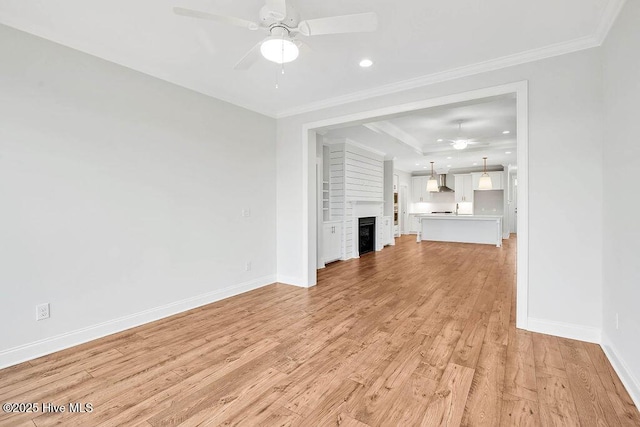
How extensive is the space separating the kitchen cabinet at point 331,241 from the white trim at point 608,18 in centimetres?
460

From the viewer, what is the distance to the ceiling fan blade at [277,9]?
5.94 feet

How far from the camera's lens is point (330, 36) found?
2543 millimetres

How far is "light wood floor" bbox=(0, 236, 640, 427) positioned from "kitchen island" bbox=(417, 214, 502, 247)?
5859mm

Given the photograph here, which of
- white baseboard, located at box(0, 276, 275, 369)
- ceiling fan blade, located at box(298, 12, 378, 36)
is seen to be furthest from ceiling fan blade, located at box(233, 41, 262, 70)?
white baseboard, located at box(0, 276, 275, 369)

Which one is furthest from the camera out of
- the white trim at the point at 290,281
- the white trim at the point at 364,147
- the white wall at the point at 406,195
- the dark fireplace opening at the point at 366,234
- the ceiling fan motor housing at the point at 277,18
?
the white wall at the point at 406,195

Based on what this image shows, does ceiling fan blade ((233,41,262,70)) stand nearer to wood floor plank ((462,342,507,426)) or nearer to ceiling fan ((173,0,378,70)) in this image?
ceiling fan ((173,0,378,70))

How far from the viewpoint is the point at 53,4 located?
7.07 feet

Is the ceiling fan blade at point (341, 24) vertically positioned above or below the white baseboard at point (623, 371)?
above

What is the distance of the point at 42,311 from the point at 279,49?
2.92 m

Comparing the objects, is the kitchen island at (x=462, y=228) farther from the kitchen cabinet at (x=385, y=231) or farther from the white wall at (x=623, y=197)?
the white wall at (x=623, y=197)

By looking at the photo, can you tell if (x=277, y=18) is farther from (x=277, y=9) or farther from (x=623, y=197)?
(x=623, y=197)

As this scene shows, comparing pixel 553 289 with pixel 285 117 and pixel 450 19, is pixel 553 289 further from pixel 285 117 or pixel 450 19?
pixel 285 117

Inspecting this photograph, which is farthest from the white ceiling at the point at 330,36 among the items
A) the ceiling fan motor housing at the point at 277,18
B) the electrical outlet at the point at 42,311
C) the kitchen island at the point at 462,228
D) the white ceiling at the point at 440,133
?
the kitchen island at the point at 462,228

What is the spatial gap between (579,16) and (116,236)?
4.52 meters
